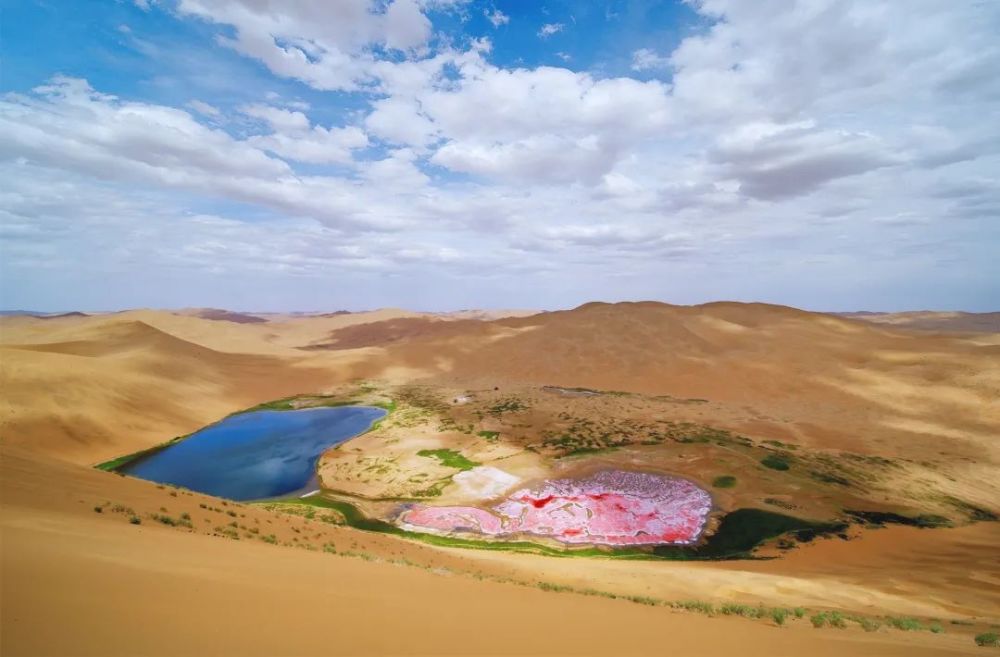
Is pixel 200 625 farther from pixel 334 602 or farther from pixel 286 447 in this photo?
pixel 286 447

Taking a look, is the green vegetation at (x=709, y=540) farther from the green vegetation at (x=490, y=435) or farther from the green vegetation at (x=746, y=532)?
the green vegetation at (x=490, y=435)

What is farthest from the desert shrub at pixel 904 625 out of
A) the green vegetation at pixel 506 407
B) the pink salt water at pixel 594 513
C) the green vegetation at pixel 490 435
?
the green vegetation at pixel 506 407

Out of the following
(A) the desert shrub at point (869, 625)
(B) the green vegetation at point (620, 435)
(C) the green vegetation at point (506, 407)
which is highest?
(A) the desert shrub at point (869, 625)

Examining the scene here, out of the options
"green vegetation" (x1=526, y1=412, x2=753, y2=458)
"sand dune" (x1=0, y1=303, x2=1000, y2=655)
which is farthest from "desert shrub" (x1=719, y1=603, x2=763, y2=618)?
"green vegetation" (x1=526, y1=412, x2=753, y2=458)

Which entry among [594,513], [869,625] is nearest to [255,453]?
[594,513]

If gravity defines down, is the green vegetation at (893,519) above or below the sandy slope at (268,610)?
below

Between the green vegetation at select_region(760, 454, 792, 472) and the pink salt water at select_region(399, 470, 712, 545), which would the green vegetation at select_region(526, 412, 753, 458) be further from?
the pink salt water at select_region(399, 470, 712, 545)
